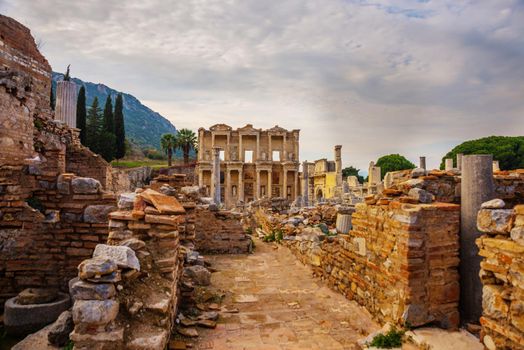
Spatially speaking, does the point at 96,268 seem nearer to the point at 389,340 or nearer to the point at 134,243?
the point at 134,243

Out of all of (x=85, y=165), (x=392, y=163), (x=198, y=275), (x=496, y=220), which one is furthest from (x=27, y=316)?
(x=392, y=163)

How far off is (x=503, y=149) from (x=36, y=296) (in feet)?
172

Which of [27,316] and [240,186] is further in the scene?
[240,186]

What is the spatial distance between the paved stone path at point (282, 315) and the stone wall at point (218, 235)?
2276 mm

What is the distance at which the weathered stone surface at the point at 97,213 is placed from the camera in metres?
5.38

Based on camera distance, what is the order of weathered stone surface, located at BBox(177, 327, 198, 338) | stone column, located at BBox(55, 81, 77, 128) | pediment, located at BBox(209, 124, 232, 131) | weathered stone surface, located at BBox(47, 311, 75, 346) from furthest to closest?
pediment, located at BBox(209, 124, 232, 131) < stone column, located at BBox(55, 81, 77, 128) < weathered stone surface, located at BBox(177, 327, 198, 338) < weathered stone surface, located at BBox(47, 311, 75, 346)

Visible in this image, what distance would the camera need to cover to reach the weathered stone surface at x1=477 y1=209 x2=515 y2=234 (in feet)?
9.76

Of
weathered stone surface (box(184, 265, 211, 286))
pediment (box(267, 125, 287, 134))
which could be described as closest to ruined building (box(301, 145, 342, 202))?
pediment (box(267, 125, 287, 134))

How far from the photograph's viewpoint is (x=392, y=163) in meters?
54.5

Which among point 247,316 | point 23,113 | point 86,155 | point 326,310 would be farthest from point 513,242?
point 86,155

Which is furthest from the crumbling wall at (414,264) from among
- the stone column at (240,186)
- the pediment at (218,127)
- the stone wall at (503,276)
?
the pediment at (218,127)

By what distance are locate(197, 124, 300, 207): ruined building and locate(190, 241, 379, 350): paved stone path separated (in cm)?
4480

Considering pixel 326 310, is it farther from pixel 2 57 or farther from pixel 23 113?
pixel 2 57

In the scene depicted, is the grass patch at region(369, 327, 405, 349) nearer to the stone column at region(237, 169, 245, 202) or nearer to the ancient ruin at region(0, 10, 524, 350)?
the ancient ruin at region(0, 10, 524, 350)
